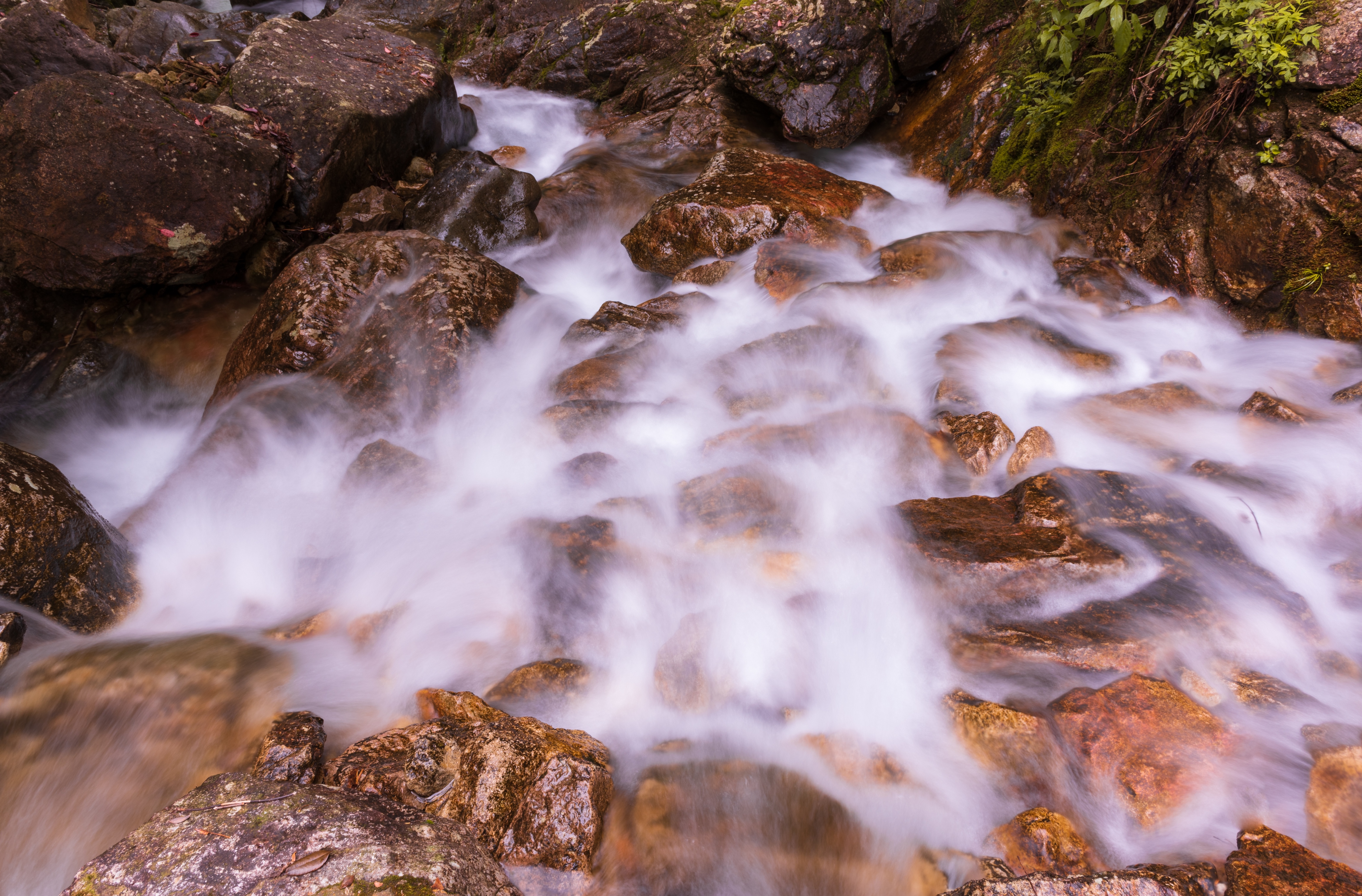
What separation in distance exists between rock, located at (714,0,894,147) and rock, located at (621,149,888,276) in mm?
1141

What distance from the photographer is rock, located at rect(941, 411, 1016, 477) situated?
427 cm

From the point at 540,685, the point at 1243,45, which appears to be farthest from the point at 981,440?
the point at 1243,45

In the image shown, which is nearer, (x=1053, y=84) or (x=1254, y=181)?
(x=1254, y=181)

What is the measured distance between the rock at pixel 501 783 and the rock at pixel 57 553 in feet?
7.11

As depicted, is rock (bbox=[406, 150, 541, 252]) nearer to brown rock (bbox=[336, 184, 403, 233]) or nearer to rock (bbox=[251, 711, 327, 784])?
brown rock (bbox=[336, 184, 403, 233])

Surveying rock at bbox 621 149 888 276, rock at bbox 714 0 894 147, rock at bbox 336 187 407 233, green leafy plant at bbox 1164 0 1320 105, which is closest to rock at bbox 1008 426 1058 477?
green leafy plant at bbox 1164 0 1320 105

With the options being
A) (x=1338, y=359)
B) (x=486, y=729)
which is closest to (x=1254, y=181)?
(x=1338, y=359)

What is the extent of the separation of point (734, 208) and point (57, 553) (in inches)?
224

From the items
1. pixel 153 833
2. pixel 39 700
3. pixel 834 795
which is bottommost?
pixel 834 795

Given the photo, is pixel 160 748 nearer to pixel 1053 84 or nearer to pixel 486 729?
pixel 486 729

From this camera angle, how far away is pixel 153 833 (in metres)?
2.08

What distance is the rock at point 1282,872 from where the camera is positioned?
204 centimetres

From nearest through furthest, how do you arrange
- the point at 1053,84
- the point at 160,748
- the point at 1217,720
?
the point at 1217,720, the point at 160,748, the point at 1053,84

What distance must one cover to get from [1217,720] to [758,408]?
314cm
